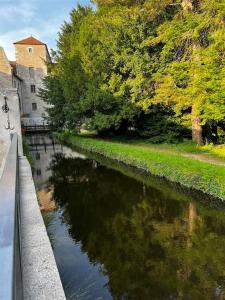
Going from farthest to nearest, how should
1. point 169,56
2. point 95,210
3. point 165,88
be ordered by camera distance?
point 169,56 < point 165,88 < point 95,210

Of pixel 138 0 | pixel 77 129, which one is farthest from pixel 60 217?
pixel 77 129

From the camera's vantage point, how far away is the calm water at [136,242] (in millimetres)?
4864

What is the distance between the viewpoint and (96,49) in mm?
21031

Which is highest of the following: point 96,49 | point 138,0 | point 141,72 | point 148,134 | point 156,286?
point 138,0

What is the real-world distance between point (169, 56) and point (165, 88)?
2799 mm

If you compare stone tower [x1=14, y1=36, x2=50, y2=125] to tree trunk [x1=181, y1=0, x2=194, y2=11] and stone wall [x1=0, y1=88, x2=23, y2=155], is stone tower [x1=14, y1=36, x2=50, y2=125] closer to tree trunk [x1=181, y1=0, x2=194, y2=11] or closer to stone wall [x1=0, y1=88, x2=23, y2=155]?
tree trunk [x1=181, y1=0, x2=194, y2=11]

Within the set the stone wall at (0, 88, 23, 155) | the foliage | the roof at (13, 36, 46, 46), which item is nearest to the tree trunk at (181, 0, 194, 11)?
the foliage

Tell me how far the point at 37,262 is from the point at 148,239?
413 cm

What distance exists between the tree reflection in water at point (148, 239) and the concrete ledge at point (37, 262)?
183 cm

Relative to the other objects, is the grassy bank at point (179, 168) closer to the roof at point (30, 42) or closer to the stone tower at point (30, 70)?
the stone tower at point (30, 70)

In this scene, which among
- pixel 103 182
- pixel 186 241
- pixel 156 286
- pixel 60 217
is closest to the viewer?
pixel 156 286

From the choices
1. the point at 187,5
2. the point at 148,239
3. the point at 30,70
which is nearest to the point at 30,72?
the point at 30,70

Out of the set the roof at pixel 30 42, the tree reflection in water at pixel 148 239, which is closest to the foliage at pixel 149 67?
the tree reflection in water at pixel 148 239

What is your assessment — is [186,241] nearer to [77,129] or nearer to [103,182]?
[103,182]
